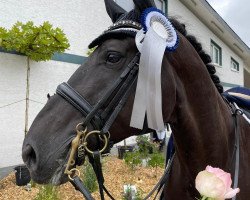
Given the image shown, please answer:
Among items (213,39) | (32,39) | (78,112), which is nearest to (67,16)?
(32,39)

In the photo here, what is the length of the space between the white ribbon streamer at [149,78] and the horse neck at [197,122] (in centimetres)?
21

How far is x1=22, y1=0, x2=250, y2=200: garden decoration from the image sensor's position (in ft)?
5.04

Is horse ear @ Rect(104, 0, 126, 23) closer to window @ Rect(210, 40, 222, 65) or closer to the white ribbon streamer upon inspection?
the white ribbon streamer

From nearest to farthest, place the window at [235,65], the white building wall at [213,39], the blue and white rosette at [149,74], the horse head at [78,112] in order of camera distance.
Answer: the horse head at [78,112] < the blue and white rosette at [149,74] < the white building wall at [213,39] < the window at [235,65]

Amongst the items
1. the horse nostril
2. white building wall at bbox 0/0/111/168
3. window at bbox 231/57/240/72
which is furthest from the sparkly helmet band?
window at bbox 231/57/240/72

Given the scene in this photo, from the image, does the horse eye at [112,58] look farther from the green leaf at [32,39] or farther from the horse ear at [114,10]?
the green leaf at [32,39]

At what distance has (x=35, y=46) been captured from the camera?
5316 millimetres

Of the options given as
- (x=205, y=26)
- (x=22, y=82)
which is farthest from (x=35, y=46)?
(x=205, y=26)

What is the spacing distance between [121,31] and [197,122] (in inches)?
28.2

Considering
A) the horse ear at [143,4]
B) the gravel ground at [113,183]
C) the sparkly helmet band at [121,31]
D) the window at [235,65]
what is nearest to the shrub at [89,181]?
the gravel ground at [113,183]

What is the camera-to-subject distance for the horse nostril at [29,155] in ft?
4.99

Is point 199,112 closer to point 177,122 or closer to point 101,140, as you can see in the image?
point 177,122

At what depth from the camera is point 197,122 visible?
192cm

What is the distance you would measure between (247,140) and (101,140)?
116 centimetres
